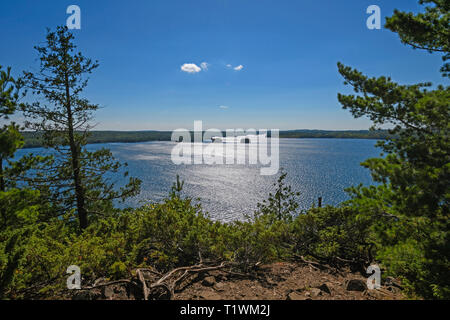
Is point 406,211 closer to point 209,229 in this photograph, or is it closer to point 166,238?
point 209,229

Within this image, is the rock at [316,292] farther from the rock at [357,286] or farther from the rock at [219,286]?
the rock at [219,286]

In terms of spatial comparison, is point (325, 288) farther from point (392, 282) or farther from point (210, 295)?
point (210, 295)

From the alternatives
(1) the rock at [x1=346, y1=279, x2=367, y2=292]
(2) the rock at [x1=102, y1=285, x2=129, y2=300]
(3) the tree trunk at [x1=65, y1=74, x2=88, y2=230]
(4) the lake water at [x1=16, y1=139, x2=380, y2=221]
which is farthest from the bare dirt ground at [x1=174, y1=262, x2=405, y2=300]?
(4) the lake water at [x1=16, y1=139, x2=380, y2=221]

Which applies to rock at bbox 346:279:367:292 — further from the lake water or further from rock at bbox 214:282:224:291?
the lake water

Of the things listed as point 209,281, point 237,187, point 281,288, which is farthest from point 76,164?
point 237,187

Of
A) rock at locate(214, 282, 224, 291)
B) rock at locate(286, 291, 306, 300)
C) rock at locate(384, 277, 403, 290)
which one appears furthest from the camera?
rock at locate(384, 277, 403, 290)

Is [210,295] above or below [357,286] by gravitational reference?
above

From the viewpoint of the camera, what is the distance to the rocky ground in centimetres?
464

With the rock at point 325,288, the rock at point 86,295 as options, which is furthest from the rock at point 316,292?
the rock at point 86,295

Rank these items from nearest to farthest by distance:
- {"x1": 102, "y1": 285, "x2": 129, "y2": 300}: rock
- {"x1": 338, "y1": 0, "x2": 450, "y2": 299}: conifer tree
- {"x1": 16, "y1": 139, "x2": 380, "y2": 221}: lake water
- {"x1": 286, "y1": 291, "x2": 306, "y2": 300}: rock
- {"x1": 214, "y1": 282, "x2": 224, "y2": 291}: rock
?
{"x1": 338, "y1": 0, "x2": 450, "y2": 299}: conifer tree → {"x1": 102, "y1": 285, "x2": 129, "y2": 300}: rock → {"x1": 286, "y1": 291, "x2": 306, "y2": 300}: rock → {"x1": 214, "y1": 282, "x2": 224, "y2": 291}: rock → {"x1": 16, "y1": 139, "x2": 380, "y2": 221}: lake water

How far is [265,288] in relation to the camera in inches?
209

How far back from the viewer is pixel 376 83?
197 inches

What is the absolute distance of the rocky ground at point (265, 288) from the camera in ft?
15.2
